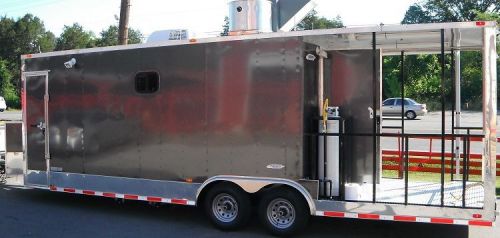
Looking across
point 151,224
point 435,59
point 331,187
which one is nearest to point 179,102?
point 151,224

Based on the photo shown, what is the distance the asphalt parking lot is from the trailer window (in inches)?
77.1

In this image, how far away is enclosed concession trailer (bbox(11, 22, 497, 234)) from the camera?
21.4 feet

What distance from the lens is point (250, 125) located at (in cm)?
706

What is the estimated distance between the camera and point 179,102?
7.60 m

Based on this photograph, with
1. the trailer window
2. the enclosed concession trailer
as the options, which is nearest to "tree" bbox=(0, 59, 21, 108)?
the enclosed concession trailer

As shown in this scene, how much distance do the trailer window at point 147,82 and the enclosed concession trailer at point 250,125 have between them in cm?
2

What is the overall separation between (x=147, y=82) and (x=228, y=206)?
2195mm

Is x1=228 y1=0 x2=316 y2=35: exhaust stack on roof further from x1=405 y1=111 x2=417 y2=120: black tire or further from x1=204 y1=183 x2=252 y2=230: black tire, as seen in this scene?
x1=405 y1=111 x2=417 y2=120: black tire

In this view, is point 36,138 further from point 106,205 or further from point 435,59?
point 435,59

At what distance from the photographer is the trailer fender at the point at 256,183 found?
22.1ft

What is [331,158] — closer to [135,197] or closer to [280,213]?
[280,213]

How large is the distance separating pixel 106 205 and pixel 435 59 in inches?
1270

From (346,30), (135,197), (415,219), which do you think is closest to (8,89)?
(135,197)

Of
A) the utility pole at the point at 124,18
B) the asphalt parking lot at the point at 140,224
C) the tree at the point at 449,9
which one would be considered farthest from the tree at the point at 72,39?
the asphalt parking lot at the point at 140,224
